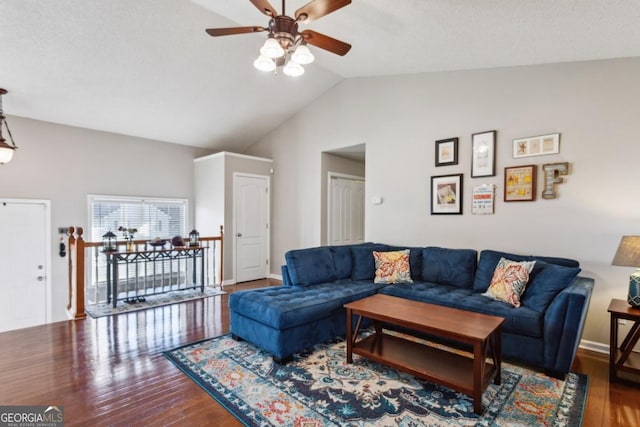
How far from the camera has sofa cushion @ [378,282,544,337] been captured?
266 centimetres

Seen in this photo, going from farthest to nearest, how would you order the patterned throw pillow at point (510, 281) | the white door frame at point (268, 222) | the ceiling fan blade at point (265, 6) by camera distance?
the white door frame at point (268, 222) → the patterned throw pillow at point (510, 281) → the ceiling fan blade at point (265, 6)

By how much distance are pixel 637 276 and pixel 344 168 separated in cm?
451

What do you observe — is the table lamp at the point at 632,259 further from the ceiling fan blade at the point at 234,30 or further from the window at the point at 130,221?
the window at the point at 130,221

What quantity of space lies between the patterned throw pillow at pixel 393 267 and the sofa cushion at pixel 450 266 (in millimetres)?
253

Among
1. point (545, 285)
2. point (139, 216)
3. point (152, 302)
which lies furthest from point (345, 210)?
point (139, 216)

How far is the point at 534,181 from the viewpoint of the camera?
349 cm

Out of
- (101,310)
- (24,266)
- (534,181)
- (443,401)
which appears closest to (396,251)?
(534,181)

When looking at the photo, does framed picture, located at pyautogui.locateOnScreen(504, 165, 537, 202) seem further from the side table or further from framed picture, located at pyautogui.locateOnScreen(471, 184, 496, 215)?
the side table

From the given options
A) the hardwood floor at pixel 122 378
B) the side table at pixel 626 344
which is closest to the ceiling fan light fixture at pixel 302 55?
the hardwood floor at pixel 122 378

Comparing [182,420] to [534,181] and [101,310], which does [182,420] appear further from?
[534,181]

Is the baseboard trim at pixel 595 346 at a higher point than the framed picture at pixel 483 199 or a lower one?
lower

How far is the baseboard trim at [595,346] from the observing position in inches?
121

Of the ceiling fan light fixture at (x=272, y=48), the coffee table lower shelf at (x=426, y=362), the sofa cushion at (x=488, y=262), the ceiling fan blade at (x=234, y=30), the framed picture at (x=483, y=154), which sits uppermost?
the ceiling fan blade at (x=234, y=30)

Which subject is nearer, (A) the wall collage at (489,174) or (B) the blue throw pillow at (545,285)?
(B) the blue throw pillow at (545,285)
